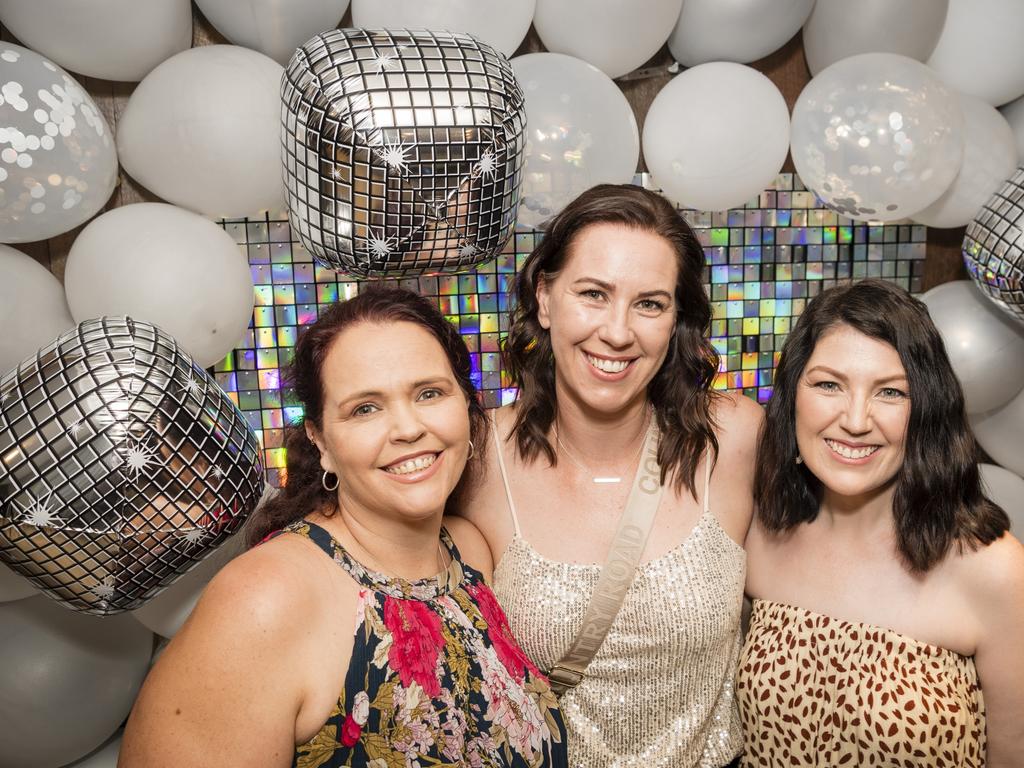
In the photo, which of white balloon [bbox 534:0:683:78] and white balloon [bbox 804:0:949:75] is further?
white balloon [bbox 804:0:949:75]

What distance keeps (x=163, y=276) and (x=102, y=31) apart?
1.61 ft

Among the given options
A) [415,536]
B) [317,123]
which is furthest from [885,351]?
[317,123]

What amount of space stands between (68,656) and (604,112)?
1.63m

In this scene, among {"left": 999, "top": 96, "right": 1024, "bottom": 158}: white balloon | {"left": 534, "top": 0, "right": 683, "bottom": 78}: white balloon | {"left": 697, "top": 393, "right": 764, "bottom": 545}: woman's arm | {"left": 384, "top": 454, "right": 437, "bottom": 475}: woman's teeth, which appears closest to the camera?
{"left": 384, "top": 454, "right": 437, "bottom": 475}: woman's teeth

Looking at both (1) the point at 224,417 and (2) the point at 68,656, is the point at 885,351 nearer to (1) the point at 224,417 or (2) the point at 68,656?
(1) the point at 224,417

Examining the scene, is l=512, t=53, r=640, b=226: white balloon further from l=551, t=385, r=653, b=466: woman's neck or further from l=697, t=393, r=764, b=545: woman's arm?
l=697, t=393, r=764, b=545: woman's arm

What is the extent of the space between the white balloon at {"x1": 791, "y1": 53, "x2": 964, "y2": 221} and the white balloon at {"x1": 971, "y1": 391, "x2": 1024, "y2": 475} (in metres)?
0.82

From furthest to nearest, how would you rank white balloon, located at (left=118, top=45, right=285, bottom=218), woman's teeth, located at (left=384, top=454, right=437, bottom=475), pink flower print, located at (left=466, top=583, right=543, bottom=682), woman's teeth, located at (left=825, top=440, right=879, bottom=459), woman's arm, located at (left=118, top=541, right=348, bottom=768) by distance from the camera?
1. white balloon, located at (left=118, top=45, right=285, bottom=218)
2. woman's teeth, located at (left=825, top=440, right=879, bottom=459)
3. pink flower print, located at (left=466, top=583, right=543, bottom=682)
4. woman's teeth, located at (left=384, top=454, right=437, bottom=475)
5. woman's arm, located at (left=118, top=541, right=348, bottom=768)

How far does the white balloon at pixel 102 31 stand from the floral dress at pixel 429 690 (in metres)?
1.04

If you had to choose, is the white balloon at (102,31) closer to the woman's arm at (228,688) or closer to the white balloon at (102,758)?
the woman's arm at (228,688)

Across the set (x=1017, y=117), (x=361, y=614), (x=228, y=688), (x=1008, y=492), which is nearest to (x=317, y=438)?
(x=361, y=614)

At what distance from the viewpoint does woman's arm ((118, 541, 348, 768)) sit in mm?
1088

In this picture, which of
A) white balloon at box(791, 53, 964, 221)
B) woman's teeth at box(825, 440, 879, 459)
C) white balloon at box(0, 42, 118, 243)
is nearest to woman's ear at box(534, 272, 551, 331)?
woman's teeth at box(825, 440, 879, 459)

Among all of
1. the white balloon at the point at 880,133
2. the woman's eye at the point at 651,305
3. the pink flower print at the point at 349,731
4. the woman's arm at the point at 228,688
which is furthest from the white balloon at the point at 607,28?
the pink flower print at the point at 349,731
